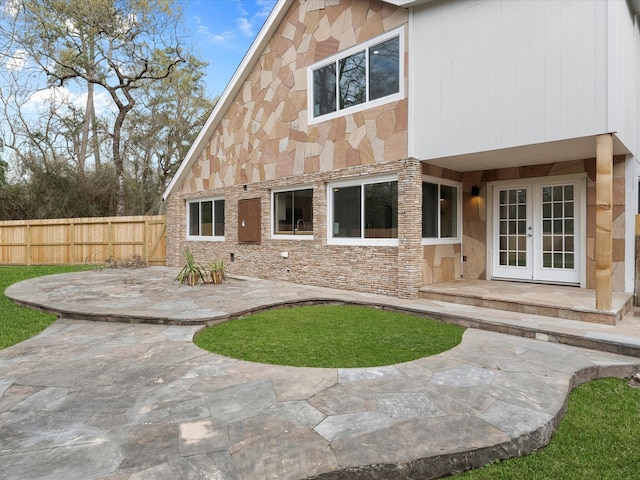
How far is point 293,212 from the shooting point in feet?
32.6

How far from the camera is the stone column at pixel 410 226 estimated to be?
739 cm

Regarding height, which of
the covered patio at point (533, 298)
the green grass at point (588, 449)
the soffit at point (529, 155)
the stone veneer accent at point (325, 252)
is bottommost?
the green grass at point (588, 449)

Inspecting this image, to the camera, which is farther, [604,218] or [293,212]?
[293,212]


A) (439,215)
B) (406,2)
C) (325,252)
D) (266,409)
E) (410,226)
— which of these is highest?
(406,2)

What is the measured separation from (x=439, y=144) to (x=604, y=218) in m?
2.81

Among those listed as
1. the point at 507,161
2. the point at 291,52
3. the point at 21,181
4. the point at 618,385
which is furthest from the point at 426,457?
the point at 21,181

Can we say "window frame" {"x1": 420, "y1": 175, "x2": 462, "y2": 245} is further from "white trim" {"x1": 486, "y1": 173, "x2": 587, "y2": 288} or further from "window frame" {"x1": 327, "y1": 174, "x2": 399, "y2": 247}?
"white trim" {"x1": 486, "y1": 173, "x2": 587, "y2": 288}

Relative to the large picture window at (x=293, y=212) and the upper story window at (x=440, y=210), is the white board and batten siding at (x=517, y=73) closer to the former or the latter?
the upper story window at (x=440, y=210)

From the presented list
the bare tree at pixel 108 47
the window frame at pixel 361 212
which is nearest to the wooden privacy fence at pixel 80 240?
the bare tree at pixel 108 47

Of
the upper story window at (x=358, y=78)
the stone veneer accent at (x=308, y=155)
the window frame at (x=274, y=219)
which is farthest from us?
the window frame at (x=274, y=219)

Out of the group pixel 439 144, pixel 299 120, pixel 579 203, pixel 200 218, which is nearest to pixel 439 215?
pixel 439 144

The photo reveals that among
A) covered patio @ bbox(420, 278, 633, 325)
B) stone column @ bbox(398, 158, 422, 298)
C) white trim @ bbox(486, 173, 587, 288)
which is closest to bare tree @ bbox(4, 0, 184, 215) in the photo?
stone column @ bbox(398, 158, 422, 298)

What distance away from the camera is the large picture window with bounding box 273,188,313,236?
9.51m

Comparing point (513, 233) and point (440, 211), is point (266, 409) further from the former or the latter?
point (513, 233)
